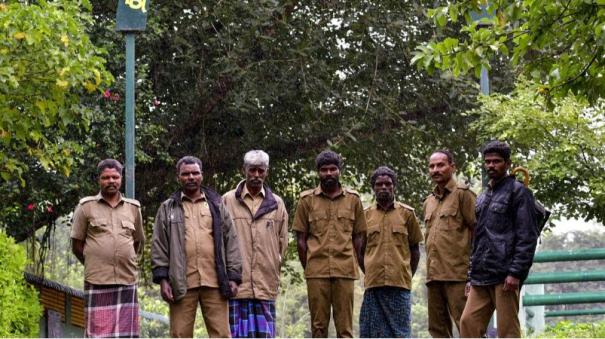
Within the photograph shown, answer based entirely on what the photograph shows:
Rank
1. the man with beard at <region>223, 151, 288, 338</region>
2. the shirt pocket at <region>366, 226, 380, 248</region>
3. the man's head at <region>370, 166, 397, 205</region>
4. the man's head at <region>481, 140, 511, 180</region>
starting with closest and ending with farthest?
the man's head at <region>481, 140, 511, 180</region> → the man with beard at <region>223, 151, 288, 338</region> → the man's head at <region>370, 166, 397, 205</region> → the shirt pocket at <region>366, 226, 380, 248</region>

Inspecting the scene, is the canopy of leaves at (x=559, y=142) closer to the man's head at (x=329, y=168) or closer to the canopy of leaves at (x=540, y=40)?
the canopy of leaves at (x=540, y=40)

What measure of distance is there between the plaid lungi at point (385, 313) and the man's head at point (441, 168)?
0.96 metres

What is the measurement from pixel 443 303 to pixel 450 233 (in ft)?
1.86

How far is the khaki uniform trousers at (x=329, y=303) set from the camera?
1088 cm

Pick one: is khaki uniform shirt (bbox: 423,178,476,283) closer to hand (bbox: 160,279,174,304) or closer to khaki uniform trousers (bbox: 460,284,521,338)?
khaki uniform trousers (bbox: 460,284,521,338)

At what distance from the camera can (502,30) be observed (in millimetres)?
11219

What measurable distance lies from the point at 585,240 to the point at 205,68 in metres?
37.7

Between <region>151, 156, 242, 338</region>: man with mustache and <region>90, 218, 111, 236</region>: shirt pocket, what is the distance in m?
0.40

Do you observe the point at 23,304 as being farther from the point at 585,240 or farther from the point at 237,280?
the point at 585,240

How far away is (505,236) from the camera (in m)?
9.97

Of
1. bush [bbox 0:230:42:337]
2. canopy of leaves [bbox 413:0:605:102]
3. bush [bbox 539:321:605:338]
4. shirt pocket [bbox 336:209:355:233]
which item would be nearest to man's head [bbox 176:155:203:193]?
shirt pocket [bbox 336:209:355:233]

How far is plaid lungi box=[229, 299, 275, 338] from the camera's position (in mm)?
10602

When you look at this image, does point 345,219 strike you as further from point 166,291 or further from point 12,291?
point 12,291

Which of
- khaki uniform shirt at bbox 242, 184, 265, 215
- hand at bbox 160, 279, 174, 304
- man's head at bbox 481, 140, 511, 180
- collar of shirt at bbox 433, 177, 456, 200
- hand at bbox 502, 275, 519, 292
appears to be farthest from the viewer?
collar of shirt at bbox 433, 177, 456, 200
